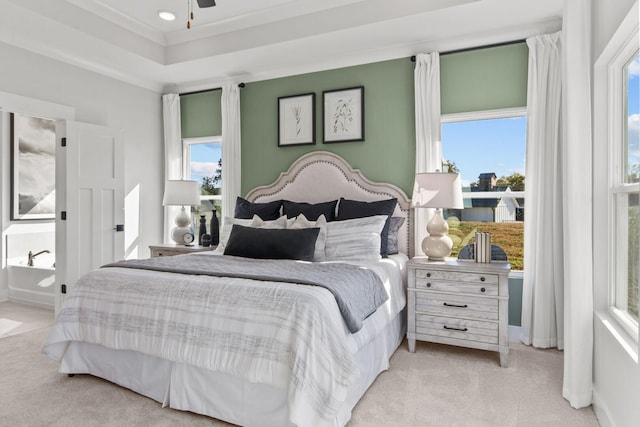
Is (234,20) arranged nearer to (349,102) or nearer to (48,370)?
(349,102)

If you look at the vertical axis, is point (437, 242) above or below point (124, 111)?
below

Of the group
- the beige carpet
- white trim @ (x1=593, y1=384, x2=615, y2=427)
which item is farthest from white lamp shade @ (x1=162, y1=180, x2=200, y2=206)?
white trim @ (x1=593, y1=384, x2=615, y2=427)

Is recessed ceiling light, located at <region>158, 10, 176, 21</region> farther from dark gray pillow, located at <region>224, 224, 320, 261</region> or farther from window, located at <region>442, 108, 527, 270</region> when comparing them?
window, located at <region>442, 108, 527, 270</region>

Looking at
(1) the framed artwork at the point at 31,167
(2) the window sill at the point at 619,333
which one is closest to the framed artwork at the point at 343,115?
(2) the window sill at the point at 619,333

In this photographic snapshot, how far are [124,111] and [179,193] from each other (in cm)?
125

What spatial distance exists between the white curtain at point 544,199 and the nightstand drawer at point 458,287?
619 millimetres

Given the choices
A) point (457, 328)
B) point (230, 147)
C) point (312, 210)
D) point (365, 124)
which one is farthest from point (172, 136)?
point (457, 328)

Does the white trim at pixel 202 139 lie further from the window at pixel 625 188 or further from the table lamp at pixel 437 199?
the window at pixel 625 188

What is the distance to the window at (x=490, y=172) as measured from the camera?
3572 mm

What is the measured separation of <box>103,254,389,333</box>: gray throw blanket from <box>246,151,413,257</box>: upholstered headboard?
1.20 meters

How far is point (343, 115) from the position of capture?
416 centimetres

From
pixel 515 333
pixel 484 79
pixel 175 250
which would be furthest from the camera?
pixel 175 250

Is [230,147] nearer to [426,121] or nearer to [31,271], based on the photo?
[426,121]

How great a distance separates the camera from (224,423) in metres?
2.15
